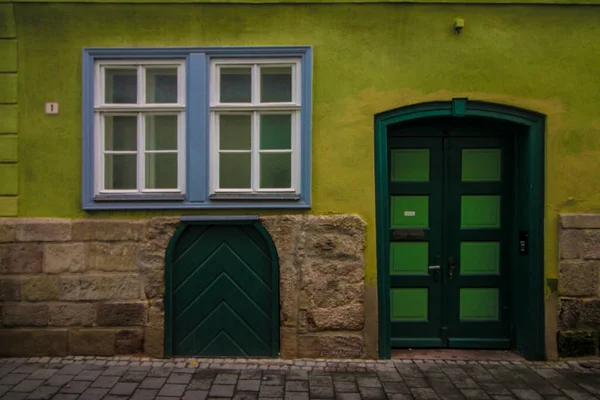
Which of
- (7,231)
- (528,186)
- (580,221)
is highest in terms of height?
(528,186)

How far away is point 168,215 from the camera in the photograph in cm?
548

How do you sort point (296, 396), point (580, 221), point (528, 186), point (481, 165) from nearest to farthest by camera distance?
point (296, 396), point (580, 221), point (528, 186), point (481, 165)

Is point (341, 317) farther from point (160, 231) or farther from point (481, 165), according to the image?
point (481, 165)

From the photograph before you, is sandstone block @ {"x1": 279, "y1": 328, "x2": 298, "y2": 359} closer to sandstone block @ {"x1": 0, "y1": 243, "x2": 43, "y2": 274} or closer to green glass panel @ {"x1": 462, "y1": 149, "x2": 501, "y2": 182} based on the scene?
green glass panel @ {"x1": 462, "y1": 149, "x2": 501, "y2": 182}

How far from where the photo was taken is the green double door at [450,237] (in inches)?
226

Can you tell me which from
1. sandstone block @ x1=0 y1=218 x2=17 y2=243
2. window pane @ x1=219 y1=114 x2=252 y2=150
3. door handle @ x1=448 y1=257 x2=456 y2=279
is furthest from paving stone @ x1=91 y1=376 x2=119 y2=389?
door handle @ x1=448 y1=257 x2=456 y2=279

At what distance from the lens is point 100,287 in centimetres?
549

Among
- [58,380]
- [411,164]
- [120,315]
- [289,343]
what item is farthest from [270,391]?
[411,164]

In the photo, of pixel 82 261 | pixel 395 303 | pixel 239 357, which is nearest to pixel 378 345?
pixel 395 303

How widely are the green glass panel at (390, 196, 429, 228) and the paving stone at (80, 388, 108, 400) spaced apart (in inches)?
132

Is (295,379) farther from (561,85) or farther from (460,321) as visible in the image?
(561,85)

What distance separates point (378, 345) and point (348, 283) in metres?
0.74

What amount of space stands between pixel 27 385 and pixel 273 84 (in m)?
3.78

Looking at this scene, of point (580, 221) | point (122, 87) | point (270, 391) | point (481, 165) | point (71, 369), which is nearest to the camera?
point (270, 391)
